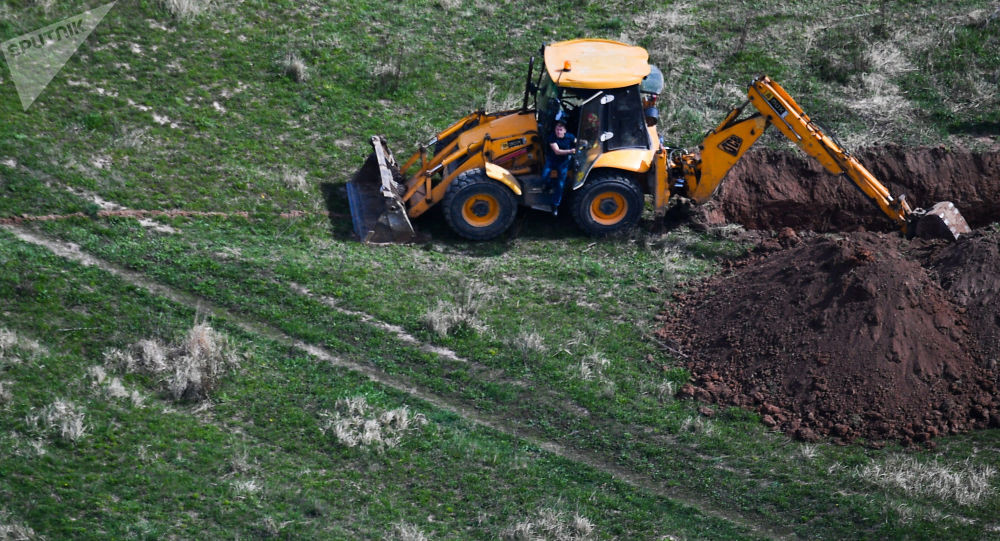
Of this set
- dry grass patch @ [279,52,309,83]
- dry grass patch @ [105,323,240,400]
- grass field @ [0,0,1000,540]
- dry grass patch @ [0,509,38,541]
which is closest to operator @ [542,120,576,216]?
grass field @ [0,0,1000,540]

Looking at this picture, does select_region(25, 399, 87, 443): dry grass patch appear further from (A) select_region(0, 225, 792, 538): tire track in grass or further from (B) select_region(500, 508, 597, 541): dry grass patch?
(B) select_region(500, 508, 597, 541): dry grass patch

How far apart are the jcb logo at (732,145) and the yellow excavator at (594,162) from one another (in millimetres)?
15

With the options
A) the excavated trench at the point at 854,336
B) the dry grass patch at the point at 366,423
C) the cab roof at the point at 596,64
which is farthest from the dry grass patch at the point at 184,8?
the excavated trench at the point at 854,336

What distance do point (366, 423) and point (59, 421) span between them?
311 cm

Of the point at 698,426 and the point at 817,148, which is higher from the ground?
the point at 817,148

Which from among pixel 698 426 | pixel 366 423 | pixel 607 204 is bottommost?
pixel 698 426

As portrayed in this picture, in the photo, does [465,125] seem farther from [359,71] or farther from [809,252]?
[809,252]

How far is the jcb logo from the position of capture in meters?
14.5

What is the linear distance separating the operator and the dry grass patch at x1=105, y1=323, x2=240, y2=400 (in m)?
5.38

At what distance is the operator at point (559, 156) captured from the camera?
1423 centimetres

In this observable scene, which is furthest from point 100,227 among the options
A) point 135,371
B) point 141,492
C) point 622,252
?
point 622,252

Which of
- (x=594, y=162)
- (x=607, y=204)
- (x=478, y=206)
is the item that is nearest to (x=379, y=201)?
(x=478, y=206)

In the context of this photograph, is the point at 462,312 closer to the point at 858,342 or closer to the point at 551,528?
the point at 551,528

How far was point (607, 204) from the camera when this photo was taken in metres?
14.8
